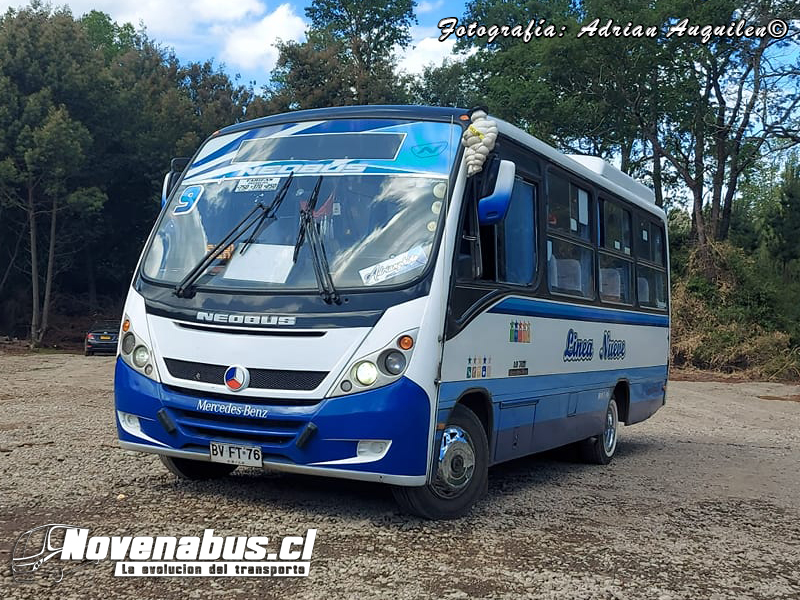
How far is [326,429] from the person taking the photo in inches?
232

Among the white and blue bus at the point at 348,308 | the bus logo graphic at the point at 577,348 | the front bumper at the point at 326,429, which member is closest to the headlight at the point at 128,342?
the white and blue bus at the point at 348,308

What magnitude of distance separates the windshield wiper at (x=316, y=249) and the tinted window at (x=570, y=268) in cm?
260

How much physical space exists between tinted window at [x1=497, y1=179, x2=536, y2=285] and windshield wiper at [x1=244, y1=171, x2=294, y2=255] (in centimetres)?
173

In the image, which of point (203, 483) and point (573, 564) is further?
point (203, 483)

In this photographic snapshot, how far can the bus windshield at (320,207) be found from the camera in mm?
6309

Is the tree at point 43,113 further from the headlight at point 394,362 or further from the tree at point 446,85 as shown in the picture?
the headlight at point 394,362

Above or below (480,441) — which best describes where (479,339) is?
above

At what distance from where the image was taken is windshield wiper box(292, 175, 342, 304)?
6117 mm

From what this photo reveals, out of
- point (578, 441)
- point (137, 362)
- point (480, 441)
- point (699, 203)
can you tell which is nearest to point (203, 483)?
point (137, 362)

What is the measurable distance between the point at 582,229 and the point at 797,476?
368 cm

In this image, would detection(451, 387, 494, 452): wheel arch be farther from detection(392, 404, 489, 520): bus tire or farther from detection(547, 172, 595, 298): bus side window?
detection(547, 172, 595, 298): bus side window

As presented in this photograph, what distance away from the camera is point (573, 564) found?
548 cm

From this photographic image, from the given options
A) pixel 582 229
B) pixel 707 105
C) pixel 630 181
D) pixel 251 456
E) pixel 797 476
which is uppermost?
pixel 707 105

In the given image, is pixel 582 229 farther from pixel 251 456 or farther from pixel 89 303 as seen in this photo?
pixel 89 303
